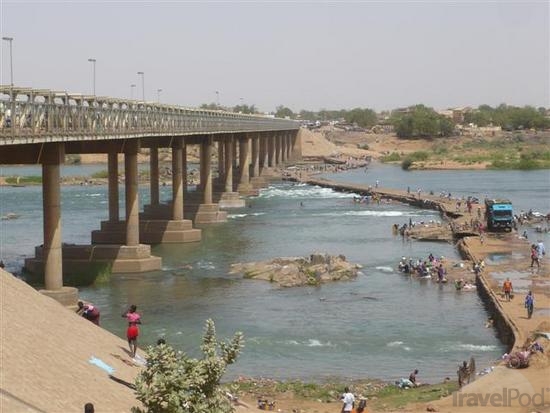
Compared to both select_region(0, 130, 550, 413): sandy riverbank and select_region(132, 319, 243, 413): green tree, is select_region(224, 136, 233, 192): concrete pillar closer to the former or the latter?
select_region(0, 130, 550, 413): sandy riverbank

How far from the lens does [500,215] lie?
212ft

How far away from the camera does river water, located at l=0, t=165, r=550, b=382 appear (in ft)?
106

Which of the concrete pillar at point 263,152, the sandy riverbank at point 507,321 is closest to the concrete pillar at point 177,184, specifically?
the sandy riverbank at point 507,321

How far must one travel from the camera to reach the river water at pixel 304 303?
3240 cm

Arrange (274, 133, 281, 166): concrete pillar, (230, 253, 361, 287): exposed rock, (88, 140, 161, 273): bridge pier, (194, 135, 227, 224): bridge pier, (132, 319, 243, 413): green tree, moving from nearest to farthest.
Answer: (132, 319, 243, 413): green tree < (230, 253, 361, 287): exposed rock < (88, 140, 161, 273): bridge pier < (194, 135, 227, 224): bridge pier < (274, 133, 281, 166): concrete pillar

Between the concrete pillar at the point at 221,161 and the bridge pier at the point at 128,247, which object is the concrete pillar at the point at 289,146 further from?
the bridge pier at the point at 128,247

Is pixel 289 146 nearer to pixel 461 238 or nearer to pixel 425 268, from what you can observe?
pixel 461 238

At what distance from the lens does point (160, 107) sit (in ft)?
205

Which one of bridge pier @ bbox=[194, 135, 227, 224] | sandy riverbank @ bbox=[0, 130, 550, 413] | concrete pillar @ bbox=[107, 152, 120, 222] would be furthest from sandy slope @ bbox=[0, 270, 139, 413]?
bridge pier @ bbox=[194, 135, 227, 224]

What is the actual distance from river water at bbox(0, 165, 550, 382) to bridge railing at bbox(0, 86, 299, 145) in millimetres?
7754

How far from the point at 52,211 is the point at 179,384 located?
1131 inches

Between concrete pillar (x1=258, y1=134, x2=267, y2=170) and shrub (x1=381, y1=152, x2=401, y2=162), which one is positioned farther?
shrub (x1=381, y1=152, x2=401, y2=162)

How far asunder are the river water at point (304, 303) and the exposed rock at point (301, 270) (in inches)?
35.6

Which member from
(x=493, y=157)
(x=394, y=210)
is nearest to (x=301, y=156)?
(x=493, y=157)
